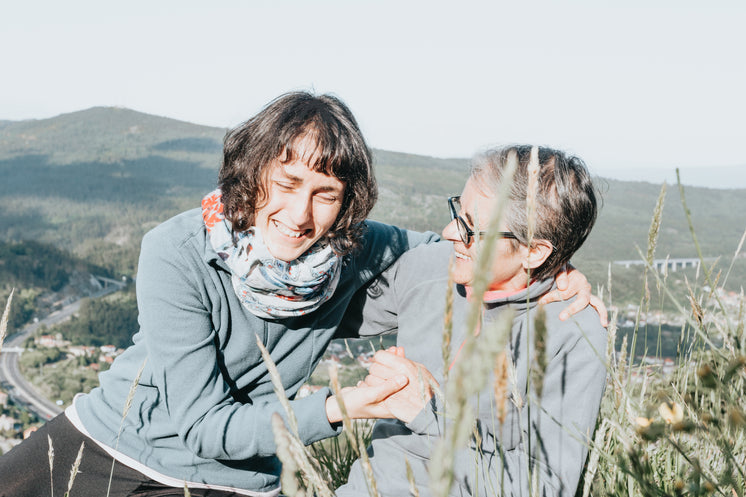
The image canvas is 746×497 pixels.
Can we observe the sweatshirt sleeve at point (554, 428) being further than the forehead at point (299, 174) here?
No

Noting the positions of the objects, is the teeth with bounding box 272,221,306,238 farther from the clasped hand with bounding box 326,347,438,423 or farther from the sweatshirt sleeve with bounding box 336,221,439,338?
the clasped hand with bounding box 326,347,438,423

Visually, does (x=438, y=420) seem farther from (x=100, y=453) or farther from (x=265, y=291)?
(x=100, y=453)

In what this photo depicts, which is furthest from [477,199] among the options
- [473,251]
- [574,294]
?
[574,294]

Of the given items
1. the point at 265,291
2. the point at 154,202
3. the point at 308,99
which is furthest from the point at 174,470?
the point at 154,202

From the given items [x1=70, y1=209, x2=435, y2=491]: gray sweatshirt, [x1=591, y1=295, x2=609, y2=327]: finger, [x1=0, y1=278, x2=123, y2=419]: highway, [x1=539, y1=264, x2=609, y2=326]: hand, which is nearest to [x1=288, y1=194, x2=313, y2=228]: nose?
[x1=70, y1=209, x2=435, y2=491]: gray sweatshirt

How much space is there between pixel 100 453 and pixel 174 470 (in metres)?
0.32

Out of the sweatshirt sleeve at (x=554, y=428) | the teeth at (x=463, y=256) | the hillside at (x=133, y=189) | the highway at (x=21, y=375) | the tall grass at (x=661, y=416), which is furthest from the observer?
the hillside at (x=133, y=189)

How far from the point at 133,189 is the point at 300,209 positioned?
4240 inches

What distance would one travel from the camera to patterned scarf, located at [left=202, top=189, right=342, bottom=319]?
1966 mm

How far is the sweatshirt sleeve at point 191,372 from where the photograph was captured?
1.80 metres

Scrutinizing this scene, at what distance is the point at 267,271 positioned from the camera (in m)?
1.99

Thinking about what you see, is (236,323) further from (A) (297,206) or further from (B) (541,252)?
(B) (541,252)

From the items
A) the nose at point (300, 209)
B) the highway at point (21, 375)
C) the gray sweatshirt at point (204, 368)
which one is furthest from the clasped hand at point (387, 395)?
the highway at point (21, 375)

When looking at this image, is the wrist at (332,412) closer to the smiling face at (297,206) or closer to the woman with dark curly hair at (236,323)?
the woman with dark curly hair at (236,323)
